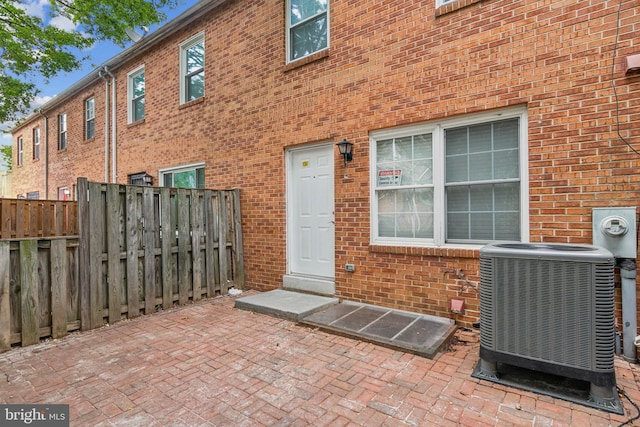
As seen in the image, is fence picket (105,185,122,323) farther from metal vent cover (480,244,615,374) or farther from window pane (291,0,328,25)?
metal vent cover (480,244,615,374)

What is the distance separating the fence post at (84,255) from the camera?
4055 millimetres

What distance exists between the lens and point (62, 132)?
13188 mm

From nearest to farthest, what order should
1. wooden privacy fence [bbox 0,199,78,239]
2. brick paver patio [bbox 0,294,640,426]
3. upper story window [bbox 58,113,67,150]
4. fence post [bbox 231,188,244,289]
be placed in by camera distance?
brick paver patio [bbox 0,294,640,426] < fence post [bbox 231,188,244,289] < wooden privacy fence [bbox 0,199,78,239] < upper story window [bbox 58,113,67,150]

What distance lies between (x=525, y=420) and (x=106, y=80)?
12539mm

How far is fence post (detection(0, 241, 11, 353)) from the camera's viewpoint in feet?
11.2

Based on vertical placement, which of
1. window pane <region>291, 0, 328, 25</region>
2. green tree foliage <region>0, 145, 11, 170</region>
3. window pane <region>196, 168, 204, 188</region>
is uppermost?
green tree foliage <region>0, 145, 11, 170</region>

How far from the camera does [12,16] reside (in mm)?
8648

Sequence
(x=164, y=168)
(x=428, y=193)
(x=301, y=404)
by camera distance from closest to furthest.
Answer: (x=301, y=404) < (x=428, y=193) < (x=164, y=168)

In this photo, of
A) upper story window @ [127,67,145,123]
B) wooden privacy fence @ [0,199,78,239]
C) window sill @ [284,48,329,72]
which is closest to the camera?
window sill @ [284,48,329,72]

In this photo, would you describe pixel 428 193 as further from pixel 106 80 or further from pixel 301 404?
pixel 106 80

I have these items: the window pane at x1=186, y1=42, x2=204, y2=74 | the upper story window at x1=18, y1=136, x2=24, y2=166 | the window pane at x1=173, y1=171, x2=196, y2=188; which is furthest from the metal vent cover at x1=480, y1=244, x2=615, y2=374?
the upper story window at x1=18, y1=136, x2=24, y2=166

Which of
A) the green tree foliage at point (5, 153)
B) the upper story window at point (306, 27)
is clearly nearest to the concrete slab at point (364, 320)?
the upper story window at point (306, 27)

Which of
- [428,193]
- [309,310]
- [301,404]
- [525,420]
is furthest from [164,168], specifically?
[525,420]

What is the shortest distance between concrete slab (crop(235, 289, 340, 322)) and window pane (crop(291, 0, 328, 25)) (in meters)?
4.63
